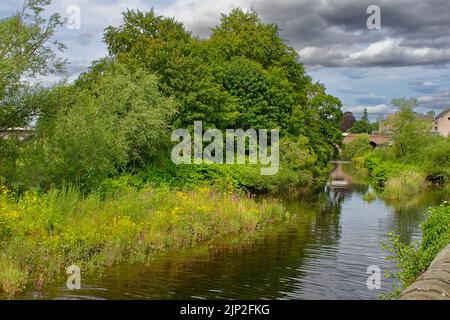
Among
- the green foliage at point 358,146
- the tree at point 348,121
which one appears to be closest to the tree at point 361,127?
the tree at point 348,121

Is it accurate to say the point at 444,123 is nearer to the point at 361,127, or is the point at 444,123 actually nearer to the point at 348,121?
the point at 361,127

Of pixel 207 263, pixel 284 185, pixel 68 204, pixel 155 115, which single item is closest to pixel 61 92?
pixel 68 204

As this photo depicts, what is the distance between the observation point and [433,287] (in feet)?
26.9

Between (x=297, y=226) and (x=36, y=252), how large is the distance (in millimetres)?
14360

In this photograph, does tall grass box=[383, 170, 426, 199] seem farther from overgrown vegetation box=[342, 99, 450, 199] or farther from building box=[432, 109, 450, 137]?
building box=[432, 109, 450, 137]

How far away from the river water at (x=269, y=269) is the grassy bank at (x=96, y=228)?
64 cm

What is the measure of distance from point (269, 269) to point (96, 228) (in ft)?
18.6

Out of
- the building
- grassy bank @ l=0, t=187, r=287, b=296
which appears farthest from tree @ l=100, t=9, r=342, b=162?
the building

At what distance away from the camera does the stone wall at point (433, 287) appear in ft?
25.7

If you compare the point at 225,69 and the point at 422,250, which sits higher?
the point at 225,69

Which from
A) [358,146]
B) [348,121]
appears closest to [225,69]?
[358,146]

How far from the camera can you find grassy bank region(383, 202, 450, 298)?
41.1 feet

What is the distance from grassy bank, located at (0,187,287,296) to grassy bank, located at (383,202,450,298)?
777 cm

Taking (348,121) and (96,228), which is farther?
(348,121)
